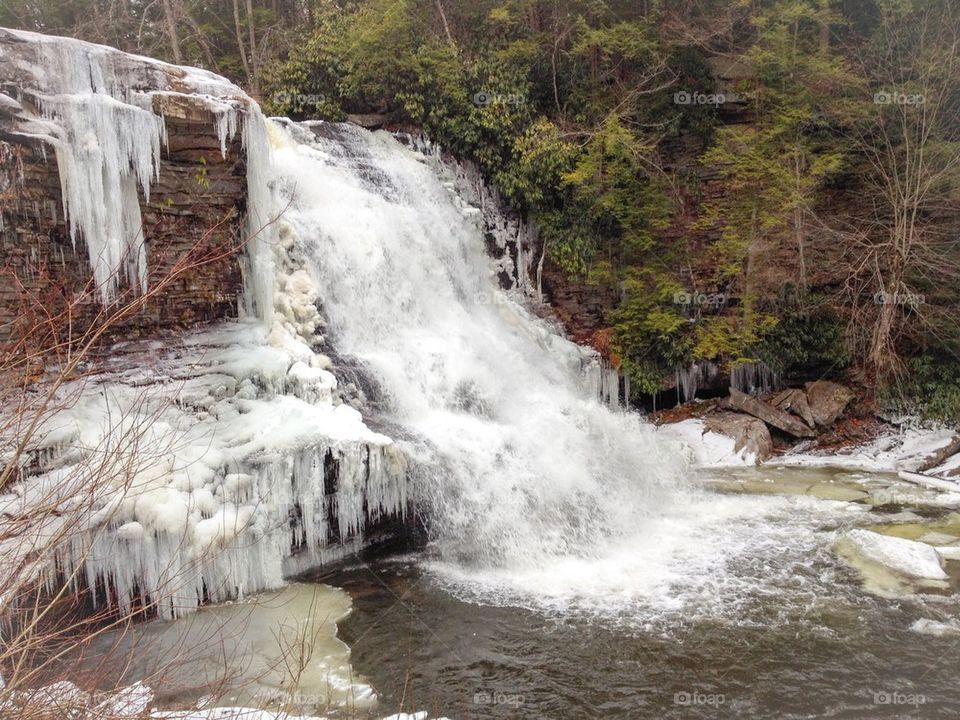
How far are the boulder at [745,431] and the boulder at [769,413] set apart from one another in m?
0.16

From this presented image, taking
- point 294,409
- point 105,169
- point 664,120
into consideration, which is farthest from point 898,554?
point 105,169

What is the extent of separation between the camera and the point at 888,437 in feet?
36.6

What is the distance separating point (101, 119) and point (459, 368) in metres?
4.94

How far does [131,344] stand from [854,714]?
24.9 ft

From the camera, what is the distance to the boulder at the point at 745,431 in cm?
1083

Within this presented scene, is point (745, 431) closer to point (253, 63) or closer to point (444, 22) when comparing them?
point (444, 22)

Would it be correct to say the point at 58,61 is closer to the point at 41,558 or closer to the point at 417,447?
the point at 417,447

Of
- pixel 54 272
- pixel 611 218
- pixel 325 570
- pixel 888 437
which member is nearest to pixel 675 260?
pixel 611 218

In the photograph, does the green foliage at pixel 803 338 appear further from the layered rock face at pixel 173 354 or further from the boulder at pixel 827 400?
the layered rock face at pixel 173 354

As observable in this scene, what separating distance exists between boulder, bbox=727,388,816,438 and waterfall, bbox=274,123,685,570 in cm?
211

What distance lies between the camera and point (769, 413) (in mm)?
11414

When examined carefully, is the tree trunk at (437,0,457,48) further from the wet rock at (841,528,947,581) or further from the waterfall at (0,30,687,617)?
the wet rock at (841,528,947,581)

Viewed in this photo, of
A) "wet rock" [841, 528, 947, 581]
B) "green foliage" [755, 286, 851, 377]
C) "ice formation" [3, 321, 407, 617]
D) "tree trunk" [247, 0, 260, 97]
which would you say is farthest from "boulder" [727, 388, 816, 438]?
"tree trunk" [247, 0, 260, 97]

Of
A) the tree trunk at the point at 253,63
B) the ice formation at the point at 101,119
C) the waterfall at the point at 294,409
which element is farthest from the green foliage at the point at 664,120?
the ice formation at the point at 101,119
